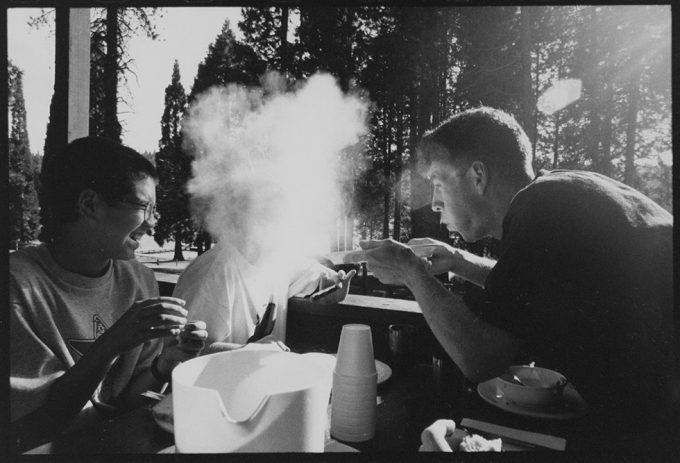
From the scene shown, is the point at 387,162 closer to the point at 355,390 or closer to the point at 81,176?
the point at 81,176

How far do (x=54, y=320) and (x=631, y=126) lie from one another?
8.62ft

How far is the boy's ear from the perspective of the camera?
5.55 ft

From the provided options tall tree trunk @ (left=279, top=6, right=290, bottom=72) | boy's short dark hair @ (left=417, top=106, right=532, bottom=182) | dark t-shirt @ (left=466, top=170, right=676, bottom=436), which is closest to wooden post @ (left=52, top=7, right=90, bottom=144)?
tall tree trunk @ (left=279, top=6, right=290, bottom=72)

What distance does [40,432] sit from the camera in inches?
56.6

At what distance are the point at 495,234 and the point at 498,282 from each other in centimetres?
75

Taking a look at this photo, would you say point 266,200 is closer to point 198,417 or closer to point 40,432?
point 40,432

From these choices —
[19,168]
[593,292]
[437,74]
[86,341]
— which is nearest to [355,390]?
[593,292]

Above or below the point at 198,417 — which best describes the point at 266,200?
above

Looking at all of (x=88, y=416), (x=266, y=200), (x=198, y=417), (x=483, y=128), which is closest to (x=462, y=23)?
(x=483, y=128)

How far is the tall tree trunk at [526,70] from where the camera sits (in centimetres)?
203

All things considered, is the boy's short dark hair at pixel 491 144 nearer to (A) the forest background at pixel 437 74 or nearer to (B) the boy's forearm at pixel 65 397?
(A) the forest background at pixel 437 74

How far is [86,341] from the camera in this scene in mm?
1676

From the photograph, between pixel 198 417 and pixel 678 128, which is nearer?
pixel 198 417

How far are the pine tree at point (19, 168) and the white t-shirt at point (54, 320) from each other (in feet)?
0.33
